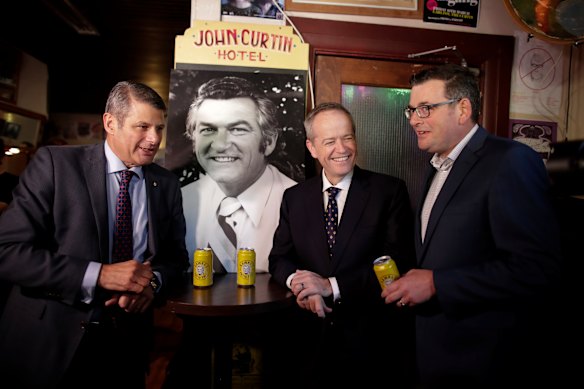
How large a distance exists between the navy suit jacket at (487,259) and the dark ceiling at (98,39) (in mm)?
3684

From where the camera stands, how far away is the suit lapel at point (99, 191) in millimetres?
1964

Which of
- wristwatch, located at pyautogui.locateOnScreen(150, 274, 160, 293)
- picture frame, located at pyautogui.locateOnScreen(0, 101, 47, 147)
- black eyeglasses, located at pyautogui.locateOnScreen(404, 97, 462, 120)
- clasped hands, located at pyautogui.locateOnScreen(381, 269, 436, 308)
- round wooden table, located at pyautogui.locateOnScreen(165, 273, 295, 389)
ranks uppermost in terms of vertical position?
picture frame, located at pyautogui.locateOnScreen(0, 101, 47, 147)

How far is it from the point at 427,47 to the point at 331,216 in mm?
1582

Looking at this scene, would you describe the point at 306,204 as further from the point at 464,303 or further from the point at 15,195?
the point at 15,195

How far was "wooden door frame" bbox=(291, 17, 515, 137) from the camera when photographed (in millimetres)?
3018

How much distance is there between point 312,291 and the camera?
1.99 meters

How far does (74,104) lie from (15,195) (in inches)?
343

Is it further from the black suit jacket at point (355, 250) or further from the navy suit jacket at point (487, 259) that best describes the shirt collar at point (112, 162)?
the navy suit jacket at point (487, 259)

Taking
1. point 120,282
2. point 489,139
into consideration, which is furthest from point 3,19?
point 489,139

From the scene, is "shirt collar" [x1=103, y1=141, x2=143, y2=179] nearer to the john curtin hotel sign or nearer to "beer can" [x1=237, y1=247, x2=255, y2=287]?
"beer can" [x1=237, y1=247, x2=255, y2=287]

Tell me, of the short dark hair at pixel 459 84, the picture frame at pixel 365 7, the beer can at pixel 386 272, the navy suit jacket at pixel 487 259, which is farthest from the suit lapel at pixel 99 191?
the picture frame at pixel 365 7

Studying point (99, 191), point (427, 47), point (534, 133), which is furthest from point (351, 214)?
point (534, 133)

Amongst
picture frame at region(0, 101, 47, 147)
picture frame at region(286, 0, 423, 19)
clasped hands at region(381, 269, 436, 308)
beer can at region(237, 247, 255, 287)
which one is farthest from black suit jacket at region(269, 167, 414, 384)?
picture frame at region(0, 101, 47, 147)

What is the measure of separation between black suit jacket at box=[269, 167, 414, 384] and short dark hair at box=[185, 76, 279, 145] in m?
0.64
